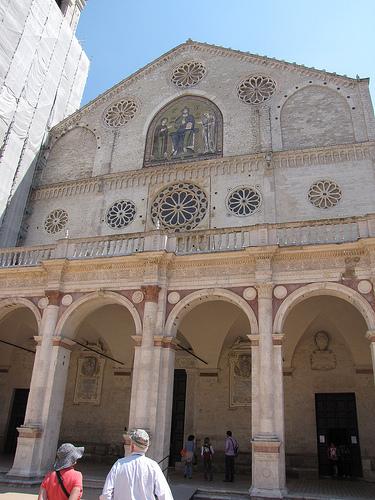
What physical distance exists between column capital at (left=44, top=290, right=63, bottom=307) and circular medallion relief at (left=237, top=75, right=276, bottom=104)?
11.8 metres

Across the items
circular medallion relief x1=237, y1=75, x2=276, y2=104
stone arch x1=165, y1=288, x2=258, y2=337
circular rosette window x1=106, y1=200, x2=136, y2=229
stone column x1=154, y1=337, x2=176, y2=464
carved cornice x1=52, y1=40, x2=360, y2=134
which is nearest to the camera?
stone column x1=154, y1=337, x2=176, y2=464

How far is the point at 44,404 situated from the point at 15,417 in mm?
6436

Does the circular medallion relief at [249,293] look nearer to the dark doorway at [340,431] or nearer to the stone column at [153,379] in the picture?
the stone column at [153,379]

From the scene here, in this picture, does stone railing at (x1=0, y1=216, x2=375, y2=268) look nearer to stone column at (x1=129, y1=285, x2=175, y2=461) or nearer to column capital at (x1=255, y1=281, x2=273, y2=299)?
column capital at (x1=255, y1=281, x2=273, y2=299)

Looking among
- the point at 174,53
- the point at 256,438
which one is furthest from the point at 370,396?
the point at 174,53

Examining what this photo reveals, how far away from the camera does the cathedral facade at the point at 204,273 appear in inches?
488

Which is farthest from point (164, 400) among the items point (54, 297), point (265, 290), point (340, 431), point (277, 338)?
point (340, 431)

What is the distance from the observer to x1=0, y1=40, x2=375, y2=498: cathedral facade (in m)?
12.4

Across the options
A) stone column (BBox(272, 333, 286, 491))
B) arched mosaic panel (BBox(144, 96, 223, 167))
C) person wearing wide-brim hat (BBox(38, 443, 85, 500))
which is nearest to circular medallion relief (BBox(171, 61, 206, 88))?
arched mosaic panel (BBox(144, 96, 223, 167))

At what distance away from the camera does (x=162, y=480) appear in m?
4.04

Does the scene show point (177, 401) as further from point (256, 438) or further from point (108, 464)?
point (256, 438)

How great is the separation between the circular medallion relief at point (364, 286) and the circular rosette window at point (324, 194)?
218 inches

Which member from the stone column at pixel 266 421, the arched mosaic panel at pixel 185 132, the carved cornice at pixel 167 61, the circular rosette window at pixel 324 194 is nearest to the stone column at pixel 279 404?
the stone column at pixel 266 421

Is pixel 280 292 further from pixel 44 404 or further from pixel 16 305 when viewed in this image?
pixel 16 305
